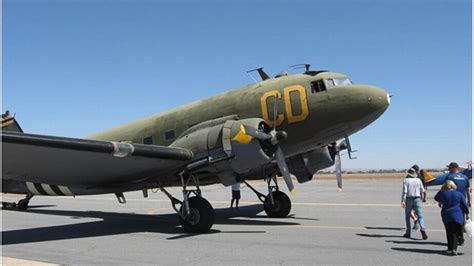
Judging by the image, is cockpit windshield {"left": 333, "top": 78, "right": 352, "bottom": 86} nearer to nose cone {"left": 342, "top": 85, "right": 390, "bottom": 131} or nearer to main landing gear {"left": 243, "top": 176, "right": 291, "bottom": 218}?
nose cone {"left": 342, "top": 85, "right": 390, "bottom": 131}

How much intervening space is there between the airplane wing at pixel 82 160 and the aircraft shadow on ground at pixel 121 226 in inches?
61.9

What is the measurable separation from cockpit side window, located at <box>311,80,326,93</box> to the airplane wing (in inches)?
163

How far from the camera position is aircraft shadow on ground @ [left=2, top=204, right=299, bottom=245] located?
12.8 meters

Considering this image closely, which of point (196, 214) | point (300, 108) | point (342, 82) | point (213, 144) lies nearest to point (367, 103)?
point (342, 82)

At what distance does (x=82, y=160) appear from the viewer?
11.7 metres

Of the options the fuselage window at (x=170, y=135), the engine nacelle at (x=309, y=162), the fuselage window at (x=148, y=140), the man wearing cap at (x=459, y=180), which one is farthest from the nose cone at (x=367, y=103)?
the fuselage window at (x=148, y=140)

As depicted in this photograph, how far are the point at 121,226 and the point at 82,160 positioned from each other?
419cm

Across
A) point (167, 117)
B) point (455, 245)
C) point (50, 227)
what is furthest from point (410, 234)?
point (50, 227)

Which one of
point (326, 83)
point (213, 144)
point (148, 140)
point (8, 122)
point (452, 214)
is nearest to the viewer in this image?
point (452, 214)

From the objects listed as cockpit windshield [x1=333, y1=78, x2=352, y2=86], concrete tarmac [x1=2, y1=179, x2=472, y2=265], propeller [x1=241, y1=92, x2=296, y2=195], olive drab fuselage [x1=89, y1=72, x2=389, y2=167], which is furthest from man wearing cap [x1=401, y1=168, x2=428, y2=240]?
cockpit windshield [x1=333, y1=78, x2=352, y2=86]

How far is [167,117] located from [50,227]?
5.45m

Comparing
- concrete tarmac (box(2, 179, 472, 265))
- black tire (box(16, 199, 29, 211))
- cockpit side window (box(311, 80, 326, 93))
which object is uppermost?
cockpit side window (box(311, 80, 326, 93))

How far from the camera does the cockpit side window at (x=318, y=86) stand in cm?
1309

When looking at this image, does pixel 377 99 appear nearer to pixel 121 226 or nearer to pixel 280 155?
pixel 280 155
